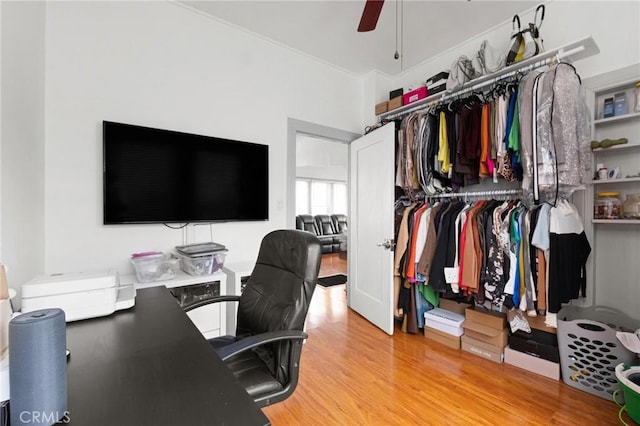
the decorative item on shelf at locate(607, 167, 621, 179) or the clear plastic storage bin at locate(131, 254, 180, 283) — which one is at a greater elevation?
the decorative item on shelf at locate(607, 167, 621, 179)

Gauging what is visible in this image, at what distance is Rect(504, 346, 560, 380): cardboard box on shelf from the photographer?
1.94 m

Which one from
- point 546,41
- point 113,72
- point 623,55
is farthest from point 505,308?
point 113,72

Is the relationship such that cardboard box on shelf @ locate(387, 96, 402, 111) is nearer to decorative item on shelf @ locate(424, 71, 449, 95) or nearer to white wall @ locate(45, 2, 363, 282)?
decorative item on shelf @ locate(424, 71, 449, 95)

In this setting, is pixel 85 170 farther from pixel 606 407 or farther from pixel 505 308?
pixel 606 407

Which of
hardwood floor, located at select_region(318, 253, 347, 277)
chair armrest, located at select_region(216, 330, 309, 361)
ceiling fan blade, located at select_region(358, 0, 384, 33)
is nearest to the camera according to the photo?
chair armrest, located at select_region(216, 330, 309, 361)

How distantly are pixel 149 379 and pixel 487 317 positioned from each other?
236 centimetres

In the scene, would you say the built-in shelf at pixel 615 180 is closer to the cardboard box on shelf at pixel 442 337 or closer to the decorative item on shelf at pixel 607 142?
the decorative item on shelf at pixel 607 142

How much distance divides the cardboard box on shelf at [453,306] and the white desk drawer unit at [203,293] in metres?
2.00

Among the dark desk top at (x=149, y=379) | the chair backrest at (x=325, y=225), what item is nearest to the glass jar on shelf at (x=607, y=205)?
the dark desk top at (x=149, y=379)

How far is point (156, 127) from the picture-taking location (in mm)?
2176

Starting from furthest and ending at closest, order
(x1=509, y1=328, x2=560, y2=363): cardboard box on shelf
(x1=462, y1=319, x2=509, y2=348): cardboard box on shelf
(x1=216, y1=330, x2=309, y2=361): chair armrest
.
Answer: (x1=462, y1=319, x2=509, y2=348): cardboard box on shelf
(x1=509, y1=328, x2=560, y2=363): cardboard box on shelf
(x1=216, y1=330, x2=309, y2=361): chair armrest

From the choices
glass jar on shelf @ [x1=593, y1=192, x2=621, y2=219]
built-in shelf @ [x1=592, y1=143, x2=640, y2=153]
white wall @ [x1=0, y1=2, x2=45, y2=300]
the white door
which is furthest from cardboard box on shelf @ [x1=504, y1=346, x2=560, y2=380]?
white wall @ [x1=0, y1=2, x2=45, y2=300]

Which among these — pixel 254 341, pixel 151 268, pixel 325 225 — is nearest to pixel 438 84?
pixel 254 341

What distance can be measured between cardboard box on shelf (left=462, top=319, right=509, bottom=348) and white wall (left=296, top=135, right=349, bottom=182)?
307cm
